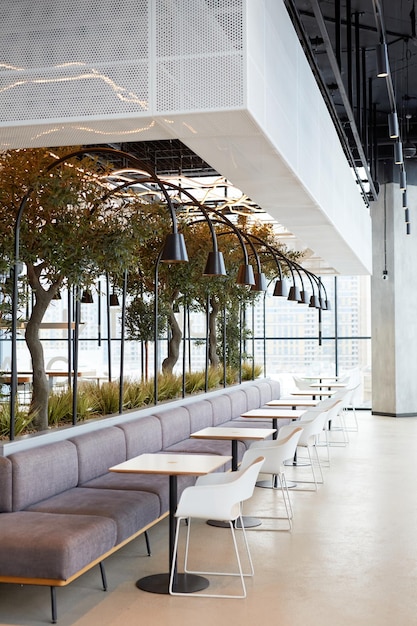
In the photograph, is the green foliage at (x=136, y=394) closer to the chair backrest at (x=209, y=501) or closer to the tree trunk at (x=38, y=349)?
the tree trunk at (x=38, y=349)

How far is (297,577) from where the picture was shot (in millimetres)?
5777

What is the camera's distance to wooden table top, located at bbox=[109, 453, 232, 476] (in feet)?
17.9

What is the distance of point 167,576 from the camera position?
225 inches

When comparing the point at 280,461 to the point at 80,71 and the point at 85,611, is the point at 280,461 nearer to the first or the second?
the point at 85,611

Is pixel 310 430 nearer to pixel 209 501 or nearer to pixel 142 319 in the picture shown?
pixel 209 501

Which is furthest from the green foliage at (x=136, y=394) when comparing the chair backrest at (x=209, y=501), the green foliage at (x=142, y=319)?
the chair backrest at (x=209, y=501)

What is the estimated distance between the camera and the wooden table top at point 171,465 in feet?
17.9

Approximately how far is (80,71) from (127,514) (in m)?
3.15

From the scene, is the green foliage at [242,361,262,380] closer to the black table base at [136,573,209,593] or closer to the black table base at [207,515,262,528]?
the black table base at [207,515,262,528]

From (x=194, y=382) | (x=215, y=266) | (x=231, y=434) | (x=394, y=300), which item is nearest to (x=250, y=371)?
(x=194, y=382)

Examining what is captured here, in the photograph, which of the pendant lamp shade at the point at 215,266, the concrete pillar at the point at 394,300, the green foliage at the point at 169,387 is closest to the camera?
the pendant lamp shade at the point at 215,266

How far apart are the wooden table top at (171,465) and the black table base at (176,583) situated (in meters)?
0.80

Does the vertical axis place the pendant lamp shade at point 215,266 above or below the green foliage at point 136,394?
above

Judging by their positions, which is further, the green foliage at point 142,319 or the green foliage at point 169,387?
the green foliage at point 142,319
